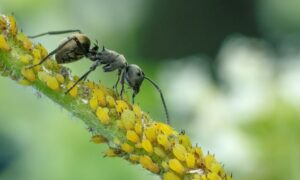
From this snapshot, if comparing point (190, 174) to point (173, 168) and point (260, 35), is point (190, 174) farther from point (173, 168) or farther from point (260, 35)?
point (260, 35)

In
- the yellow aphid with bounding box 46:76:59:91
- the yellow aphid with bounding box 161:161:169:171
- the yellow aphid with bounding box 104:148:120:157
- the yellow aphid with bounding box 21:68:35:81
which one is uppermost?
the yellow aphid with bounding box 46:76:59:91

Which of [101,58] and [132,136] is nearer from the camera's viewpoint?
[132,136]

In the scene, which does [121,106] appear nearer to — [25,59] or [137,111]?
[137,111]

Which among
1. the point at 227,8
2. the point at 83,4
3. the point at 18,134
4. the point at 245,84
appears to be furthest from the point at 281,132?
the point at 227,8

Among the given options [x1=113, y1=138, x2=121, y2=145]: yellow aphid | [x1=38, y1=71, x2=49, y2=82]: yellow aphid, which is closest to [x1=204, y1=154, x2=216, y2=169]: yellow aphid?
[x1=113, y1=138, x2=121, y2=145]: yellow aphid

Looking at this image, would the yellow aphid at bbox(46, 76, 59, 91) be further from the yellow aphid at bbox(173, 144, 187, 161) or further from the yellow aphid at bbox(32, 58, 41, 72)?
the yellow aphid at bbox(173, 144, 187, 161)

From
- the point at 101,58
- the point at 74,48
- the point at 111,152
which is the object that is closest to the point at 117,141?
the point at 111,152
